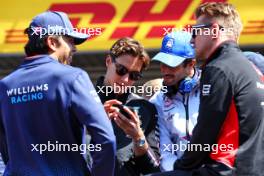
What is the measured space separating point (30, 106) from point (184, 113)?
3.75 feet

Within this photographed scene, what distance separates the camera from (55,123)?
11.5 ft

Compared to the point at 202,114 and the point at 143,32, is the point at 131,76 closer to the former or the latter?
the point at 202,114

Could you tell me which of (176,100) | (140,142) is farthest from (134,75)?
(140,142)

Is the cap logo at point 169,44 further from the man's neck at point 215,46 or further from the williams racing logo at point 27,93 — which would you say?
the williams racing logo at point 27,93

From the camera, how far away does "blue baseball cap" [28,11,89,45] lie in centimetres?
370

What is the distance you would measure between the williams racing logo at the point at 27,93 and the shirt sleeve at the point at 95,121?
173mm

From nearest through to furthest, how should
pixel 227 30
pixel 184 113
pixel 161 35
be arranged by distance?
pixel 227 30 → pixel 184 113 → pixel 161 35

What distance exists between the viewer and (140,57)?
445 centimetres

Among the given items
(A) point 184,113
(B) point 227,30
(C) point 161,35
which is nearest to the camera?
(B) point 227,30

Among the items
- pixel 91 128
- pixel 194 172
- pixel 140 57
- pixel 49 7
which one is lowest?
pixel 194 172

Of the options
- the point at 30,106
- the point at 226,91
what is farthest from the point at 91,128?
the point at 226,91

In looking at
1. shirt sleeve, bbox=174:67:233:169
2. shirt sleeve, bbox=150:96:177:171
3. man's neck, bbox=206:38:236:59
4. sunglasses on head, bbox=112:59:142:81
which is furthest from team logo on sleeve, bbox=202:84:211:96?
sunglasses on head, bbox=112:59:142:81

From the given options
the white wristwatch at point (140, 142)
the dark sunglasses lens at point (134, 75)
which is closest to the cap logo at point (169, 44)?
the dark sunglasses lens at point (134, 75)

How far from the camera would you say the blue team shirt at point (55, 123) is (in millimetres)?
3479
